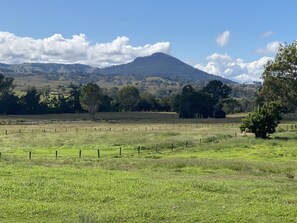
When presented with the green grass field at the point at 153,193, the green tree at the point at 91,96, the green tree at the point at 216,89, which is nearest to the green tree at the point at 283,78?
the green grass field at the point at 153,193

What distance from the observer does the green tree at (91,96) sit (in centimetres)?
13462

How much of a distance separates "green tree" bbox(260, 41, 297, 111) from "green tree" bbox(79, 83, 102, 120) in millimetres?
64098

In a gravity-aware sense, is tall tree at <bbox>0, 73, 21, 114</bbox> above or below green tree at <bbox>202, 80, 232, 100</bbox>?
below

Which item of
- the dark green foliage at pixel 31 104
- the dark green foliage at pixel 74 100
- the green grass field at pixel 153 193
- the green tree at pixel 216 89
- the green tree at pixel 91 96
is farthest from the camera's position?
the green tree at pixel 216 89

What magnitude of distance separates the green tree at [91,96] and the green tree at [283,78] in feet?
210

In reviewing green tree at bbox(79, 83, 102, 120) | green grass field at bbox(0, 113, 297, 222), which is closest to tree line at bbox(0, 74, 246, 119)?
green tree at bbox(79, 83, 102, 120)

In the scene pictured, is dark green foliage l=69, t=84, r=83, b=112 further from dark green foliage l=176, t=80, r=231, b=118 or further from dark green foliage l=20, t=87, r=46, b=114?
dark green foliage l=176, t=80, r=231, b=118

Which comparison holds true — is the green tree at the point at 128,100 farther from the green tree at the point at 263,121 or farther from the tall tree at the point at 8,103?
the green tree at the point at 263,121

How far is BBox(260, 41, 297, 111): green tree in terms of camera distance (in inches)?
3054

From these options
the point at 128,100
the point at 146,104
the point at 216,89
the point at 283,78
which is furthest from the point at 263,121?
the point at 146,104

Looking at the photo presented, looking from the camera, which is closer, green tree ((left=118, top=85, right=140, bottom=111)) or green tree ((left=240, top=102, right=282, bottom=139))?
green tree ((left=240, top=102, right=282, bottom=139))

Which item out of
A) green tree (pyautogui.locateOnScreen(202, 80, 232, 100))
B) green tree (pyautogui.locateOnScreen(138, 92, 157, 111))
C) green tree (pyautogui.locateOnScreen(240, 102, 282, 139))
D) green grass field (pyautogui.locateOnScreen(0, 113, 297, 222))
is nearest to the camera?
green grass field (pyautogui.locateOnScreen(0, 113, 297, 222))

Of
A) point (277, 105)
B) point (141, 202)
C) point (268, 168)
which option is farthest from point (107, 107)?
point (141, 202)

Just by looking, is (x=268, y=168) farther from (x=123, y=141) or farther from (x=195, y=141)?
(x=123, y=141)
